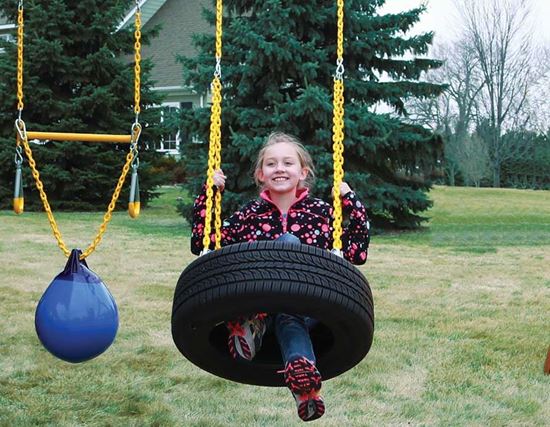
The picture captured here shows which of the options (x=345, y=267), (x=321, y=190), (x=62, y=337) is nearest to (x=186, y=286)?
(x=345, y=267)

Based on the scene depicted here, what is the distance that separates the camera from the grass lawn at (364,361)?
3.77 m

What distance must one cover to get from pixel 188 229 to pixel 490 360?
8.74 m

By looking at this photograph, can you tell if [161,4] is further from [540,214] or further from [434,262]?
[434,262]

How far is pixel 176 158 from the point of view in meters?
24.0

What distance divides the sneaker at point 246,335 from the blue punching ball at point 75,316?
779 millimetres

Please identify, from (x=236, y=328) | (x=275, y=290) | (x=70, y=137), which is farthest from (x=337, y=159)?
(x=70, y=137)

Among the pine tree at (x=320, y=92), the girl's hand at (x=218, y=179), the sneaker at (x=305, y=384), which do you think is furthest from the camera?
the pine tree at (x=320, y=92)

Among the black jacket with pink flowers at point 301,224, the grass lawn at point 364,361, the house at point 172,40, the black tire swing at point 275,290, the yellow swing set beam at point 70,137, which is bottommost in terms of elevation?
the grass lawn at point 364,361

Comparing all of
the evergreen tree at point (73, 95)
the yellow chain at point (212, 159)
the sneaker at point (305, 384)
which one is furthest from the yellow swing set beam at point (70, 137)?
the evergreen tree at point (73, 95)

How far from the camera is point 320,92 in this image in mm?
11148

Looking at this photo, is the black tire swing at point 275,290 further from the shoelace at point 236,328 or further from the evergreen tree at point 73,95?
the evergreen tree at point 73,95

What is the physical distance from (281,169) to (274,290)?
913 mm

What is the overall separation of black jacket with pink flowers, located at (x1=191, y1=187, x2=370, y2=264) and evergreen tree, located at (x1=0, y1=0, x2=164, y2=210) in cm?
1280

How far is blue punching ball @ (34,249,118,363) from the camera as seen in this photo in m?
3.38
